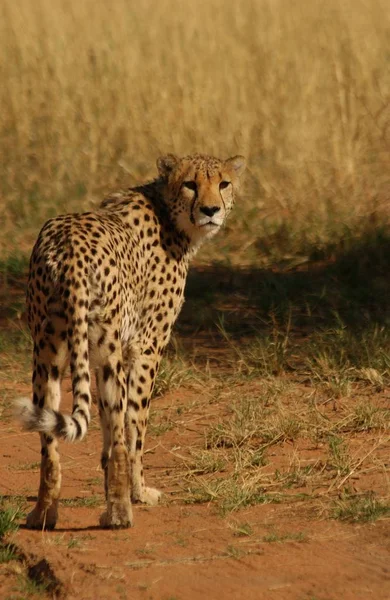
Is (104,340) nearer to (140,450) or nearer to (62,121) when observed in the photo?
(140,450)

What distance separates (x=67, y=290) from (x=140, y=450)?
0.89 m

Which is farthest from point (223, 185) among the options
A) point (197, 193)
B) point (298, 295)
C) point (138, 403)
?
point (298, 295)

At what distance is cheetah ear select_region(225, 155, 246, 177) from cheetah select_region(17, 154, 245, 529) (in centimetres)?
21

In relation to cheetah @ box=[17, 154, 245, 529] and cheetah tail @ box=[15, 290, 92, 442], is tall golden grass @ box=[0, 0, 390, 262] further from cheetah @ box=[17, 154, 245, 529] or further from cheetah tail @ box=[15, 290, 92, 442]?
cheetah tail @ box=[15, 290, 92, 442]

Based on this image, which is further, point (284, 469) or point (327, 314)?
point (327, 314)

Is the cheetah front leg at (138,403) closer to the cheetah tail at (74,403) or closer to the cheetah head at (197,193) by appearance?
the cheetah head at (197,193)

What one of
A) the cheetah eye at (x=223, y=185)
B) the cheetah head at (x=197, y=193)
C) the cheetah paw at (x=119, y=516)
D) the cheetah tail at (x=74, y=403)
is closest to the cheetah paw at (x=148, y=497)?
the cheetah paw at (x=119, y=516)

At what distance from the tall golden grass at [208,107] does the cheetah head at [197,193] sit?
8.09ft

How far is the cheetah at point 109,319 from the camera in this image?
3613 mm

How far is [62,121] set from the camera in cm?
860

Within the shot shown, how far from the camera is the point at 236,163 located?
4.84 meters

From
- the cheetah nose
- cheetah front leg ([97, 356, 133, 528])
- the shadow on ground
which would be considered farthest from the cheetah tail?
the shadow on ground

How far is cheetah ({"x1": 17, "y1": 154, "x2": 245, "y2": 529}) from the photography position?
11.9 ft

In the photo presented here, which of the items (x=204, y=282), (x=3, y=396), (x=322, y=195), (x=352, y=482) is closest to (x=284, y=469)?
(x=352, y=482)
